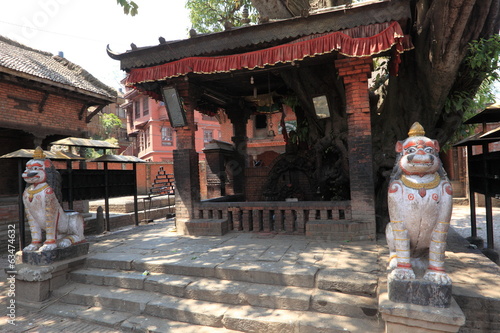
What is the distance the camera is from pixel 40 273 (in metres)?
4.57

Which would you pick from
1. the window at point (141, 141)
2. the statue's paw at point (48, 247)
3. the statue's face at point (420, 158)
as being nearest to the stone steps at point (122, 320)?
the statue's paw at point (48, 247)

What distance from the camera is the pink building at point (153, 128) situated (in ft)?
86.2

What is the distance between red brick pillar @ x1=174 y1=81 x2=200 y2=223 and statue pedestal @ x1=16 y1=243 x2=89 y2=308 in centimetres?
264

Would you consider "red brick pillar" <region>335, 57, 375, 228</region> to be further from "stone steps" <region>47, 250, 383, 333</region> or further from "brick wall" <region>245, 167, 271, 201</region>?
"brick wall" <region>245, 167, 271, 201</region>

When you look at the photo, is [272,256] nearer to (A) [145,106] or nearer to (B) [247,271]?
(B) [247,271]

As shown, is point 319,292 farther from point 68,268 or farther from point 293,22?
point 293,22

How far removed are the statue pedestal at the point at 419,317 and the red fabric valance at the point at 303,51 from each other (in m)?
4.22

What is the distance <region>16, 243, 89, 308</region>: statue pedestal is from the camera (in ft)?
15.0

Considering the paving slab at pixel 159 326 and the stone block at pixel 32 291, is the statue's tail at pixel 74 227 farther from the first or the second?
the paving slab at pixel 159 326

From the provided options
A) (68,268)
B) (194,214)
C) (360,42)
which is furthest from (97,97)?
(360,42)

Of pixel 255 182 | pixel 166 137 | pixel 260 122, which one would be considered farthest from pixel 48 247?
pixel 166 137

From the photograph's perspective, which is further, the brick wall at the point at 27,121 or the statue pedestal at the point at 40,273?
the brick wall at the point at 27,121

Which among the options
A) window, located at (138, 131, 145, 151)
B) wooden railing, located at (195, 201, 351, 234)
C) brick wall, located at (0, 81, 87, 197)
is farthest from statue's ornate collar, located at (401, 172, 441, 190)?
window, located at (138, 131, 145, 151)

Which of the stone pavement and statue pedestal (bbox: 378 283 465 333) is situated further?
the stone pavement
